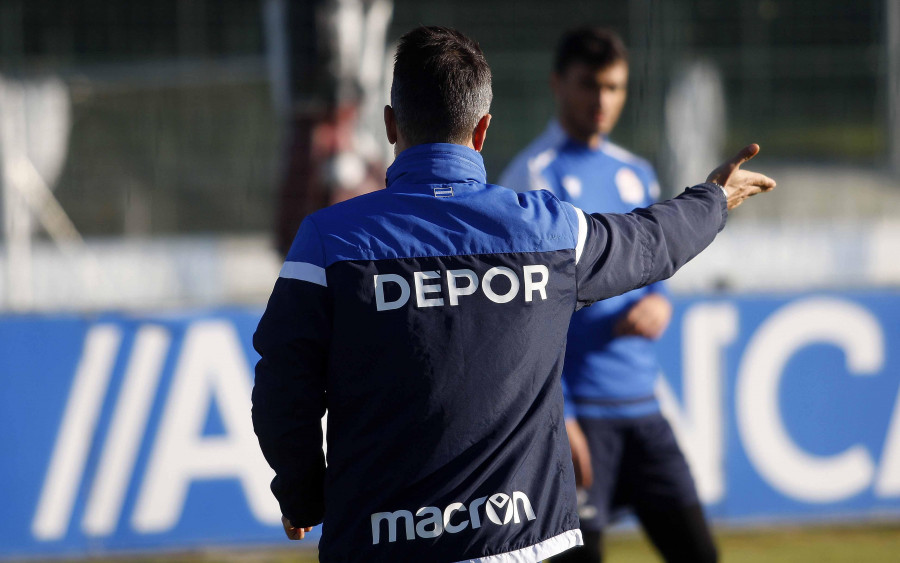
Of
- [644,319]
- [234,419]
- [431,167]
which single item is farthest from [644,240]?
[234,419]

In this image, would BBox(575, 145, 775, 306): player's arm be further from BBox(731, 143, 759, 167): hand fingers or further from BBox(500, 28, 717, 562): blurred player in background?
BBox(500, 28, 717, 562): blurred player in background

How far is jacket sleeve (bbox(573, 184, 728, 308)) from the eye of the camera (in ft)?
6.17

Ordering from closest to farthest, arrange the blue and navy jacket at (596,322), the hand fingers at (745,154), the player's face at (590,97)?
the hand fingers at (745,154), the blue and navy jacket at (596,322), the player's face at (590,97)

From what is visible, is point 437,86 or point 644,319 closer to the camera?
point 437,86

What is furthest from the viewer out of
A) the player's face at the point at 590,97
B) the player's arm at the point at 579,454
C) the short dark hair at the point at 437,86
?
the player's face at the point at 590,97

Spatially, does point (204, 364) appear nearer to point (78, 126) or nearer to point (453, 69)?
point (453, 69)

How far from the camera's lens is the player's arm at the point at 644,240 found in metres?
1.88

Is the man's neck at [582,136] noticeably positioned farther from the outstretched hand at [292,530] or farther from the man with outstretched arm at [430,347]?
the outstretched hand at [292,530]

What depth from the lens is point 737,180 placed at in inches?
82.5

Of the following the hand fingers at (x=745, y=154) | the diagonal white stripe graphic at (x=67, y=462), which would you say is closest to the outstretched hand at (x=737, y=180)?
the hand fingers at (x=745, y=154)

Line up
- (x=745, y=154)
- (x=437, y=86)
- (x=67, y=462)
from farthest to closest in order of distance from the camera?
1. (x=67, y=462)
2. (x=745, y=154)
3. (x=437, y=86)

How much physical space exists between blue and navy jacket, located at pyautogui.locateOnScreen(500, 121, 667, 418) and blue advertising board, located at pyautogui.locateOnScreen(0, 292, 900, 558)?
6.68ft

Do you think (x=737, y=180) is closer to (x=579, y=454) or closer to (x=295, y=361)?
(x=295, y=361)

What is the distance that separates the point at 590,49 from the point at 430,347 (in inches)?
71.6
